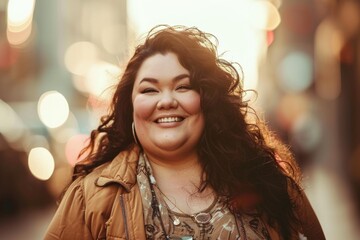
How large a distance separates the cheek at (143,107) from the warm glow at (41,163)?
10643mm

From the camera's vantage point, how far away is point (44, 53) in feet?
140

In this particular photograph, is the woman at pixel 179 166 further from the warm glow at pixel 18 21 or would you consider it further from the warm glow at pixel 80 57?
the warm glow at pixel 80 57

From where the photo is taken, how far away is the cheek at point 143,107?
174 inches

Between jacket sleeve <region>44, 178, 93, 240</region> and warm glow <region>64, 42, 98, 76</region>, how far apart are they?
146 ft

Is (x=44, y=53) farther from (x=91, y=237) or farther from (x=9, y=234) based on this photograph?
(x=91, y=237)

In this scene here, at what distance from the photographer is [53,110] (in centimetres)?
1989

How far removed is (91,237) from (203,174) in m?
0.77

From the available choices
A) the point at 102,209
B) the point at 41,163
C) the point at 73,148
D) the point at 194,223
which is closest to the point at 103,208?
the point at 102,209

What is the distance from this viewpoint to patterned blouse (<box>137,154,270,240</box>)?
14.1ft

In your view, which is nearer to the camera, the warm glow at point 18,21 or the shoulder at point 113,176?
the shoulder at point 113,176

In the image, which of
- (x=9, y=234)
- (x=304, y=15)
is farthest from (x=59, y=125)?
(x=304, y=15)

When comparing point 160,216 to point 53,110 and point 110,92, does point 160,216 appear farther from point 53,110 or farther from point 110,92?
point 53,110

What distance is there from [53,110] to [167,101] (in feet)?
51.9

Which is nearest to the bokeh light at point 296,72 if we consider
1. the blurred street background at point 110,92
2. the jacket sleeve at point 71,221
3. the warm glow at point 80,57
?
the blurred street background at point 110,92
